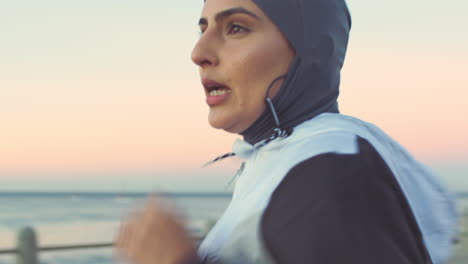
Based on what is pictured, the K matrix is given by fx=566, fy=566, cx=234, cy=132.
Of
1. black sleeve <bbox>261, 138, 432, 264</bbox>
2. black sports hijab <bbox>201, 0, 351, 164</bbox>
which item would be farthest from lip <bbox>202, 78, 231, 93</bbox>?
black sleeve <bbox>261, 138, 432, 264</bbox>

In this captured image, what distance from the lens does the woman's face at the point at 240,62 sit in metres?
1.27

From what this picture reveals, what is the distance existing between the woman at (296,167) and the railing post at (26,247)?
447 cm

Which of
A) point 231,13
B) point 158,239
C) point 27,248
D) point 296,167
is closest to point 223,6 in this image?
point 231,13

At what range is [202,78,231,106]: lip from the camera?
1.31 m

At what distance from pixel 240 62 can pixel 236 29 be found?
11cm

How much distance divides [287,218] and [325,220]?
2.9 inches

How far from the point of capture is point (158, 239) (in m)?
1.02

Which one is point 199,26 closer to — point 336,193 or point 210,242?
point 210,242

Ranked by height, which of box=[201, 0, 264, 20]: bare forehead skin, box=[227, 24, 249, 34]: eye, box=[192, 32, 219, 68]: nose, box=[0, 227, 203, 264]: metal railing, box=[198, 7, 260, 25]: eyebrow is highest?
box=[201, 0, 264, 20]: bare forehead skin

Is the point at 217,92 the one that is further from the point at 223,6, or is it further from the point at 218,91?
the point at 223,6

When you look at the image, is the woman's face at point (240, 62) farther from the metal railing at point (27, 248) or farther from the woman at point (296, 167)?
the metal railing at point (27, 248)

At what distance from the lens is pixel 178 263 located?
1002mm

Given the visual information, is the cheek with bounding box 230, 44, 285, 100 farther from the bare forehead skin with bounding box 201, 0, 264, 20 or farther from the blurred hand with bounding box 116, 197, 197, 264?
the blurred hand with bounding box 116, 197, 197, 264

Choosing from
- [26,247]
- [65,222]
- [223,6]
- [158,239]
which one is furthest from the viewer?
[65,222]
